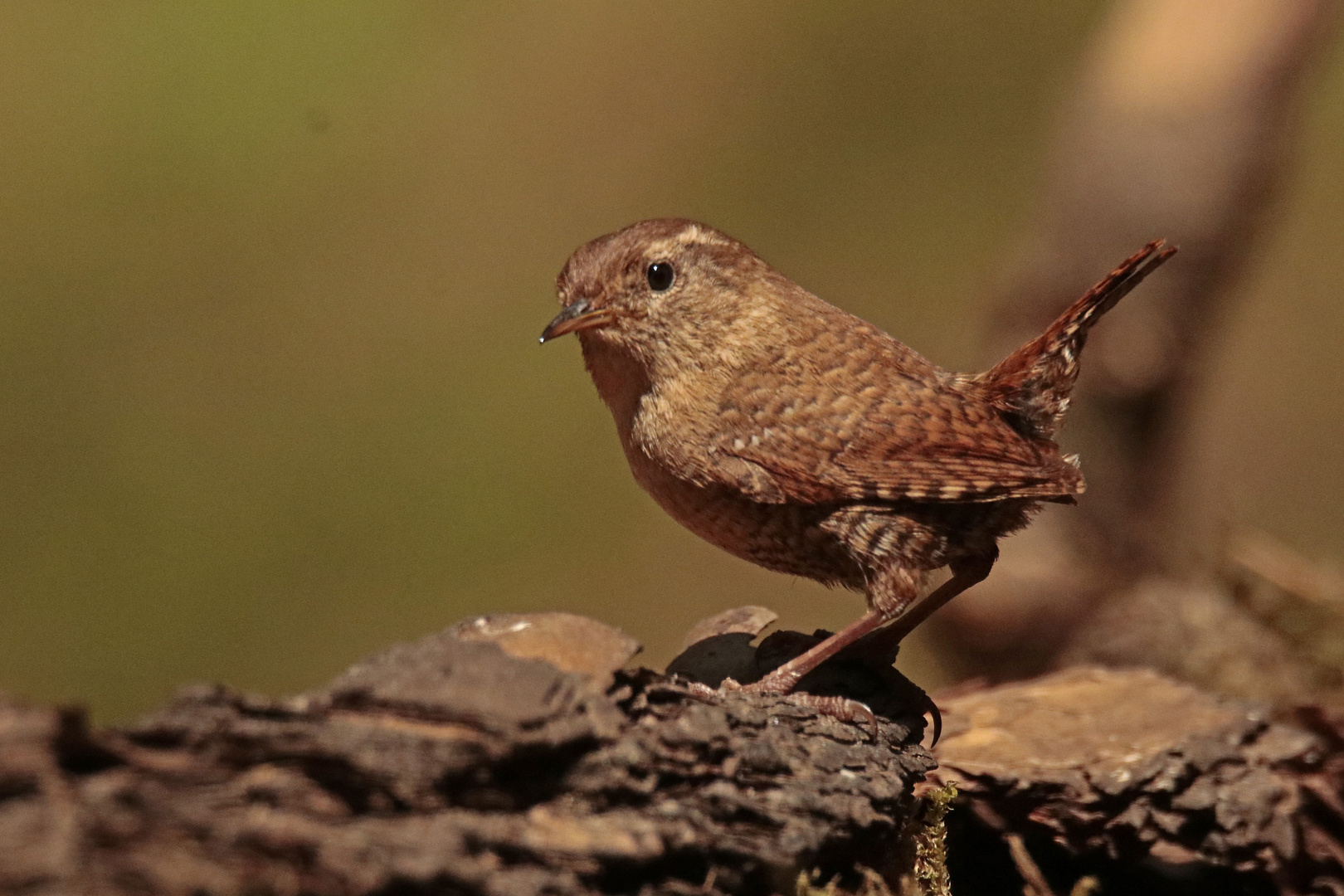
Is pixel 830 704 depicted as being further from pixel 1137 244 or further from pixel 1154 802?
pixel 1137 244

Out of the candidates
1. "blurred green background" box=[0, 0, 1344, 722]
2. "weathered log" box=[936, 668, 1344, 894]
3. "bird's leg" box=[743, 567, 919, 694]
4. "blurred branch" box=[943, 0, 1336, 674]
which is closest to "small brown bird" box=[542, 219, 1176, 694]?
"bird's leg" box=[743, 567, 919, 694]

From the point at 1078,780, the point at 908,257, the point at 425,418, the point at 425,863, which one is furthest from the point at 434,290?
the point at 425,863

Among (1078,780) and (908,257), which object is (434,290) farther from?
(1078,780)

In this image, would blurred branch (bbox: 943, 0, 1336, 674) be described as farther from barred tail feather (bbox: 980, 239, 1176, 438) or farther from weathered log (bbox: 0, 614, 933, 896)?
weathered log (bbox: 0, 614, 933, 896)

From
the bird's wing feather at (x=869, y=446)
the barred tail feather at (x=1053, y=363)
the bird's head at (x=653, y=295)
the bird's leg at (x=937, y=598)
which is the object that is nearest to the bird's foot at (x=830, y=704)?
the bird's leg at (x=937, y=598)

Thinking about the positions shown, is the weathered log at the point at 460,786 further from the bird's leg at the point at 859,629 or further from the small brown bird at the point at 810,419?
the small brown bird at the point at 810,419

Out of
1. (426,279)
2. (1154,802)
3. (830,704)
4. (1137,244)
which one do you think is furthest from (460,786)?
(426,279)
